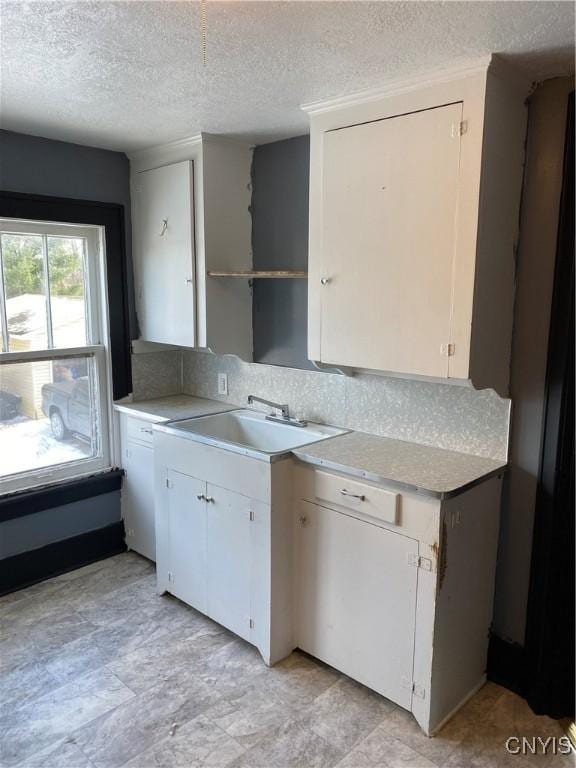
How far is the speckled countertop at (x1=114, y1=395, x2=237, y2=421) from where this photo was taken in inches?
118

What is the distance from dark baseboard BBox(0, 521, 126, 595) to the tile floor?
0.25 m

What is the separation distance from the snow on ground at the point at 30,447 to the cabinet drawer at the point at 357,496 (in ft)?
5.41

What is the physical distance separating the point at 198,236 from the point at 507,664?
238 centimetres

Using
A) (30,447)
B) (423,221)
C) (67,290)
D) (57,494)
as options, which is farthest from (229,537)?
(67,290)

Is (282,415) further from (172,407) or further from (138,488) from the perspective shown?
(138,488)

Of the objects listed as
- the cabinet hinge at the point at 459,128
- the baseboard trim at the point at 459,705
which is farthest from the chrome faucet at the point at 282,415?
the cabinet hinge at the point at 459,128

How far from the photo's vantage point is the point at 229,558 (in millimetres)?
2463

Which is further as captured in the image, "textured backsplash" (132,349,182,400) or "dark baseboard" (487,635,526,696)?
"textured backsplash" (132,349,182,400)

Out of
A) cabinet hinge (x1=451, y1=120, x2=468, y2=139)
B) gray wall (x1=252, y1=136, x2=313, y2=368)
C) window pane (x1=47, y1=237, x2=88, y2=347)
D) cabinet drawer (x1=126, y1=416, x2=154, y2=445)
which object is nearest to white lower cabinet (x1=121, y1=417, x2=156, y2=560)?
cabinet drawer (x1=126, y1=416, x2=154, y2=445)

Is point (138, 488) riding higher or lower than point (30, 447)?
lower

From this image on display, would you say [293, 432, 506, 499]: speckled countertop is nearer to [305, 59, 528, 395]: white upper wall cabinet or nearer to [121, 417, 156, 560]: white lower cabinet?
[305, 59, 528, 395]: white upper wall cabinet

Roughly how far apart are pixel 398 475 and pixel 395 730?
35.8 inches

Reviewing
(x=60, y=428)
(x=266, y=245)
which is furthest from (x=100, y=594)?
(x=266, y=245)

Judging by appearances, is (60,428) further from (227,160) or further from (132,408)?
(227,160)
